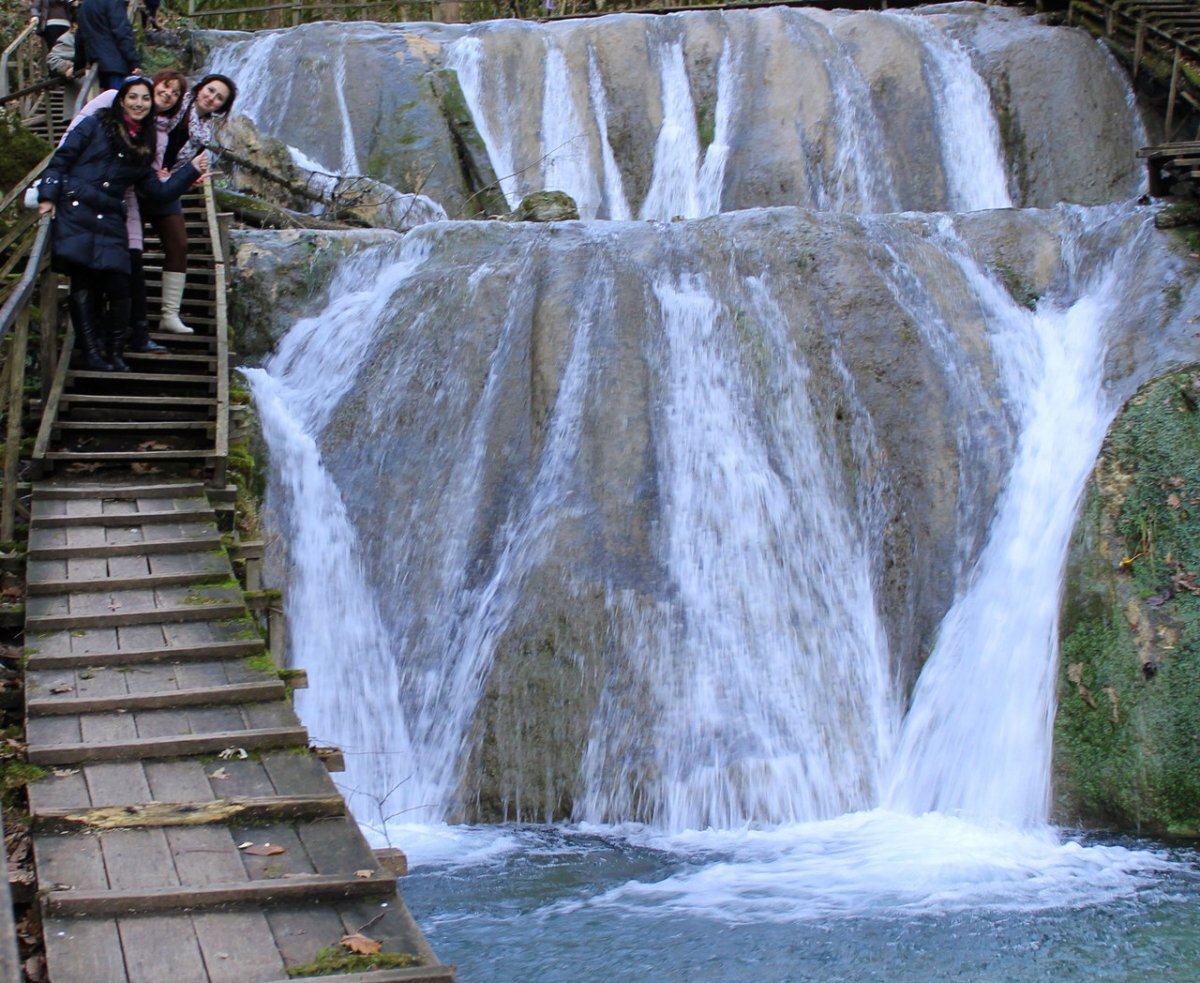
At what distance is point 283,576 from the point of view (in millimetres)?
10016

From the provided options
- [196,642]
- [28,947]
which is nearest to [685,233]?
[196,642]

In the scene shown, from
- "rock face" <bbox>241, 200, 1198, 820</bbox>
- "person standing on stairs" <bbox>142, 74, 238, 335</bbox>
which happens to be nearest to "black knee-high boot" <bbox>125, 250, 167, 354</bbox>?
"person standing on stairs" <bbox>142, 74, 238, 335</bbox>

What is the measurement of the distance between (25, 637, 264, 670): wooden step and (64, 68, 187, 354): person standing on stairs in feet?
11.5

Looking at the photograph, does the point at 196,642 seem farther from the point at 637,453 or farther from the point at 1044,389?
the point at 1044,389

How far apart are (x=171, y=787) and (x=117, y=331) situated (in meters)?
4.68

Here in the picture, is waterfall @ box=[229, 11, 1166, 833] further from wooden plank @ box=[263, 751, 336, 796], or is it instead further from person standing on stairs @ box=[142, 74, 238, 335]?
wooden plank @ box=[263, 751, 336, 796]

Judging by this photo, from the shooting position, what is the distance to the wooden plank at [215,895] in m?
4.24

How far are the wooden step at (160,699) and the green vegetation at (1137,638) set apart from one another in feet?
18.6

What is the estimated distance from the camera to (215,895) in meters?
4.36

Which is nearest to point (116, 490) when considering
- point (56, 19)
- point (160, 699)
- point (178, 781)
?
point (160, 699)

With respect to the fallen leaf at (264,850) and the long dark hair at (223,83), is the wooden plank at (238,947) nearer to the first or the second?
the fallen leaf at (264,850)

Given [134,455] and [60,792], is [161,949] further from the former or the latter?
[134,455]

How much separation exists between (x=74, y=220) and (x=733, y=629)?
508 centimetres

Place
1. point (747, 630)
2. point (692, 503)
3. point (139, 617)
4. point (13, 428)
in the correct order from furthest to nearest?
point (692, 503)
point (747, 630)
point (13, 428)
point (139, 617)
